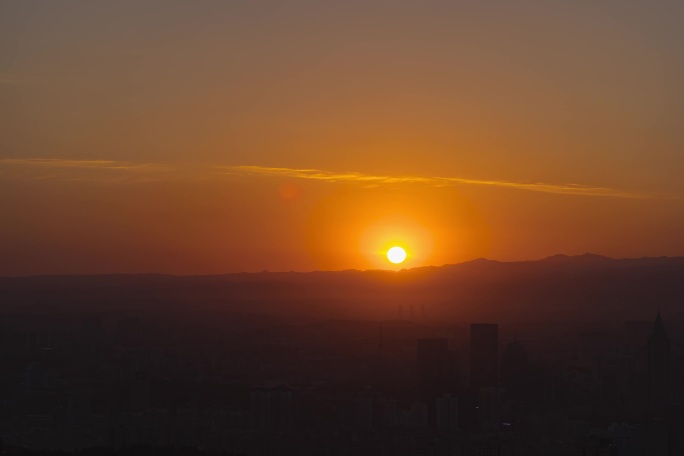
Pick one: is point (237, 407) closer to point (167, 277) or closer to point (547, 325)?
point (167, 277)

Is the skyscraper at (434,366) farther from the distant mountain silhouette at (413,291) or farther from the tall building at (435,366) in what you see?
A: the distant mountain silhouette at (413,291)

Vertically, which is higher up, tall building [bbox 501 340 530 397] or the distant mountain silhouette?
the distant mountain silhouette

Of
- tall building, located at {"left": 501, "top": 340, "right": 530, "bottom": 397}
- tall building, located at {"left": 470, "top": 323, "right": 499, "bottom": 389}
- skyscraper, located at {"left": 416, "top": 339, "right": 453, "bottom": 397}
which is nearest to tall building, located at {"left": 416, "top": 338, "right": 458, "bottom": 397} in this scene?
skyscraper, located at {"left": 416, "top": 339, "right": 453, "bottom": 397}

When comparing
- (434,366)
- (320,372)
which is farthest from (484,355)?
(320,372)

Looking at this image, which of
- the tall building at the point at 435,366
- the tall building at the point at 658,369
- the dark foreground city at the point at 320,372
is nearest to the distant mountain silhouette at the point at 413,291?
the dark foreground city at the point at 320,372

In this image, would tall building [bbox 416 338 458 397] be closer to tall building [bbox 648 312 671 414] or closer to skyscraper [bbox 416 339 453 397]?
skyscraper [bbox 416 339 453 397]

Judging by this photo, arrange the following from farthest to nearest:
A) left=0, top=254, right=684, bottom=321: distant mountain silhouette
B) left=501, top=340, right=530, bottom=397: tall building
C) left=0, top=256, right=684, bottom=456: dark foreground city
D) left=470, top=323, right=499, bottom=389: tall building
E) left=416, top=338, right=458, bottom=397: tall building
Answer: left=0, top=254, right=684, bottom=321: distant mountain silhouette
left=470, top=323, right=499, bottom=389: tall building
left=501, top=340, right=530, bottom=397: tall building
left=416, top=338, right=458, bottom=397: tall building
left=0, top=256, right=684, bottom=456: dark foreground city

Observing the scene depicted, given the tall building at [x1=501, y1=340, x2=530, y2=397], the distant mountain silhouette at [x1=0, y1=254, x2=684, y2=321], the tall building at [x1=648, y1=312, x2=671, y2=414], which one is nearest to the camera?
the tall building at [x1=648, y1=312, x2=671, y2=414]
